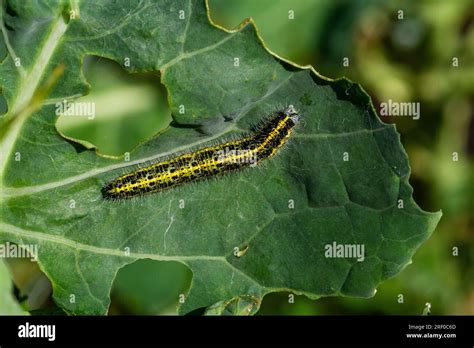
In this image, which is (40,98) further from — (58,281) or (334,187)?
(334,187)

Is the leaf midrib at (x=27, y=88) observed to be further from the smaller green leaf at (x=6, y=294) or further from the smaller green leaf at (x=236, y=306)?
the smaller green leaf at (x=236, y=306)

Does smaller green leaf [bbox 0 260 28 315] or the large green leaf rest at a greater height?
the large green leaf

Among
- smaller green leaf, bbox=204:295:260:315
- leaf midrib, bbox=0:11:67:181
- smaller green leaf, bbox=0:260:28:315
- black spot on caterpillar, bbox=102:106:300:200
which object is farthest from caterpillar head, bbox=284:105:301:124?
smaller green leaf, bbox=0:260:28:315

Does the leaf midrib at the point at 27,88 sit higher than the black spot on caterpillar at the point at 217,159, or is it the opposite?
the leaf midrib at the point at 27,88

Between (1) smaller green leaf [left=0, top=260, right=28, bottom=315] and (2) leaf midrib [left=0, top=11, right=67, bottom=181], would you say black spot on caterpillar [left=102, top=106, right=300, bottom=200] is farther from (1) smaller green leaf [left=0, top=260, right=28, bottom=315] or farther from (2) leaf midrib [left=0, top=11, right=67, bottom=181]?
(1) smaller green leaf [left=0, top=260, right=28, bottom=315]

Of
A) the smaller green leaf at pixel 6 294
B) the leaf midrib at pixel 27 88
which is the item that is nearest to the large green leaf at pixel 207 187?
the leaf midrib at pixel 27 88

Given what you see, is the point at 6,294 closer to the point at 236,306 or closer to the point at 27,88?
the point at 27,88

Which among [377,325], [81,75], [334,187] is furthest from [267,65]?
[377,325]
